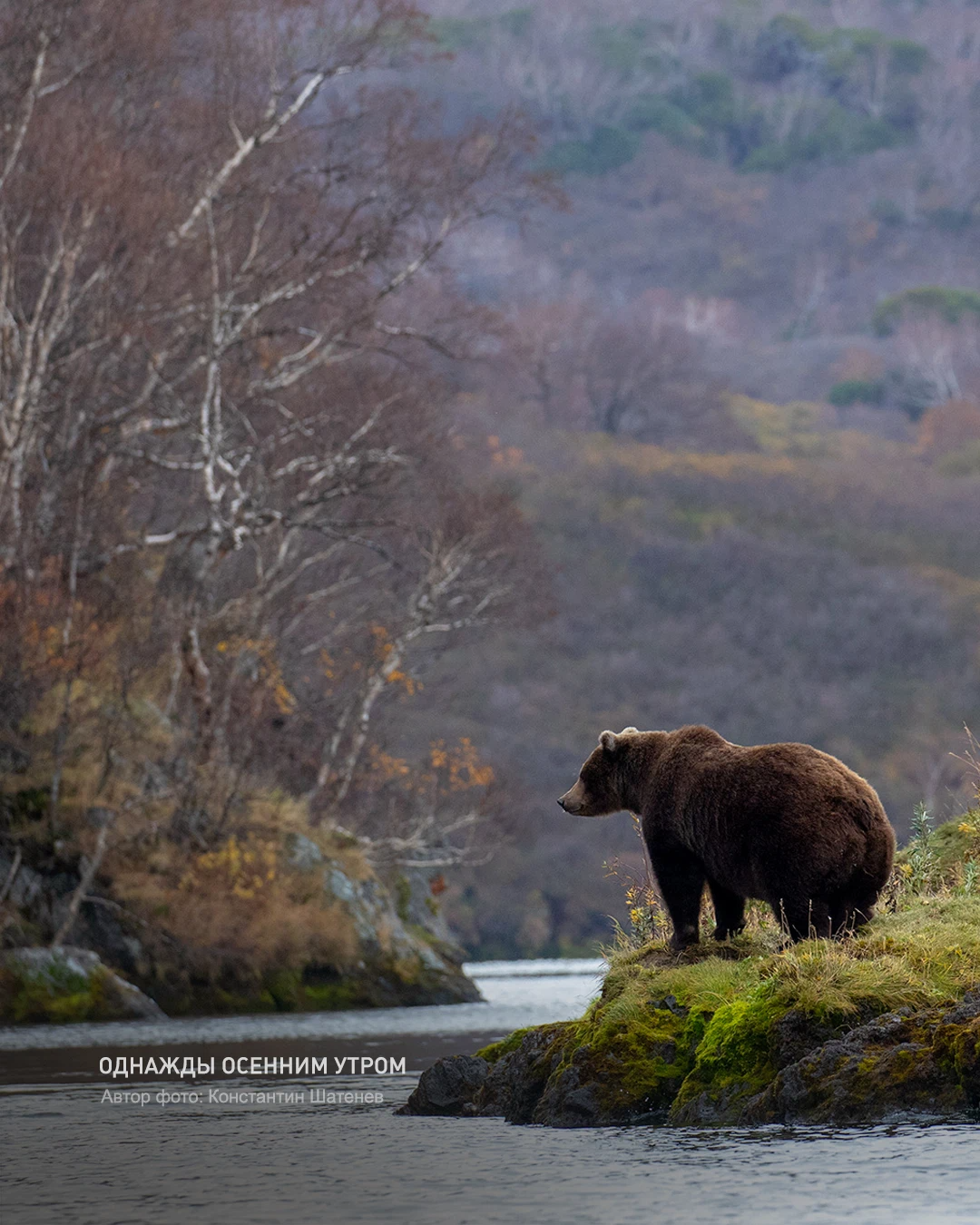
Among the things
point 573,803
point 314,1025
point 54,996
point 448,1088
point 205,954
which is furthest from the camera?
point 205,954

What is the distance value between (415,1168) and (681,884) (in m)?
2.98

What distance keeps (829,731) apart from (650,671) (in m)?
8.30

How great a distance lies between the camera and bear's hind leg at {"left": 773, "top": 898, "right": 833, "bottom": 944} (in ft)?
37.7

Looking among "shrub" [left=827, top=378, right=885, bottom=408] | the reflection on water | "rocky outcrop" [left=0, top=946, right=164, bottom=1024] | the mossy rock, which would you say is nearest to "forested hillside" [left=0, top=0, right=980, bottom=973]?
"rocky outcrop" [left=0, top=946, right=164, bottom=1024]

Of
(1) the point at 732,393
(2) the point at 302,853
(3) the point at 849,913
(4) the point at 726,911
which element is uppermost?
(3) the point at 849,913

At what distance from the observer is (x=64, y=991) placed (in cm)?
2381

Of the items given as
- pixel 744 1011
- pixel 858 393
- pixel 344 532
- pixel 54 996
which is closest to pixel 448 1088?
pixel 744 1011

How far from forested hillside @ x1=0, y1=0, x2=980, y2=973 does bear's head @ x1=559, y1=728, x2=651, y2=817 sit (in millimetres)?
1243

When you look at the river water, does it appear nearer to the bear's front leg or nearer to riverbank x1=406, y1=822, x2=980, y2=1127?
riverbank x1=406, y1=822, x2=980, y2=1127

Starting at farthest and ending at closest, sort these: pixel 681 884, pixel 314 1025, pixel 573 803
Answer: pixel 314 1025
pixel 573 803
pixel 681 884

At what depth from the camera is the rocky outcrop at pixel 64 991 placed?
23422mm

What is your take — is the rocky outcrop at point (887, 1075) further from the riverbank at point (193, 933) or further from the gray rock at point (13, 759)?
the gray rock at point (13, 759)

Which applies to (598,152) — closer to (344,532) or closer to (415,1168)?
(344,532)

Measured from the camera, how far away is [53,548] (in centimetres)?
2941
